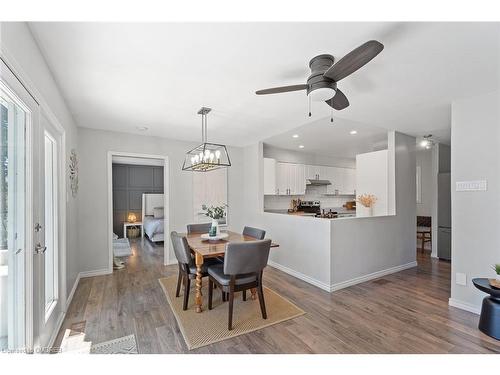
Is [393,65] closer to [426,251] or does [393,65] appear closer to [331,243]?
[331,243]

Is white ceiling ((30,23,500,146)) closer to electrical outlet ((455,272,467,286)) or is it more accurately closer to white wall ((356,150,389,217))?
white wall ((356,150,389,217))

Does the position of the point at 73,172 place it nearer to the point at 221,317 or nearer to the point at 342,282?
the point at 221,317

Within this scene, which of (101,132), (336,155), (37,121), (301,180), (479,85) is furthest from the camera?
(336,155)

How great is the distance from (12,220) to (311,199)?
19.7 ft

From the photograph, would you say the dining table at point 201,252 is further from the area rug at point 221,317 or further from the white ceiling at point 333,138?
the white ceiling at point 333,138

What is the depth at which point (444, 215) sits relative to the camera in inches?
185

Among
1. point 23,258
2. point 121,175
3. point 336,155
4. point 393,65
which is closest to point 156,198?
point 121,175

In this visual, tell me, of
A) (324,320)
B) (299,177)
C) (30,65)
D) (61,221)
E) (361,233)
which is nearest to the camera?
(30,65)

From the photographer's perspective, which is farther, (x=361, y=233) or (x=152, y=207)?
(x=152, y=207)

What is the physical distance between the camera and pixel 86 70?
2051 mm

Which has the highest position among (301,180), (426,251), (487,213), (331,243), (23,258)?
(301,180)

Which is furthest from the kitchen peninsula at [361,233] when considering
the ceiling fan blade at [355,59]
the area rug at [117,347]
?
the area rug at [117,347]

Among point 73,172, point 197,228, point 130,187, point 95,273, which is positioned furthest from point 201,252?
point 130,187

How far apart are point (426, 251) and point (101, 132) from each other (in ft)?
23.5
